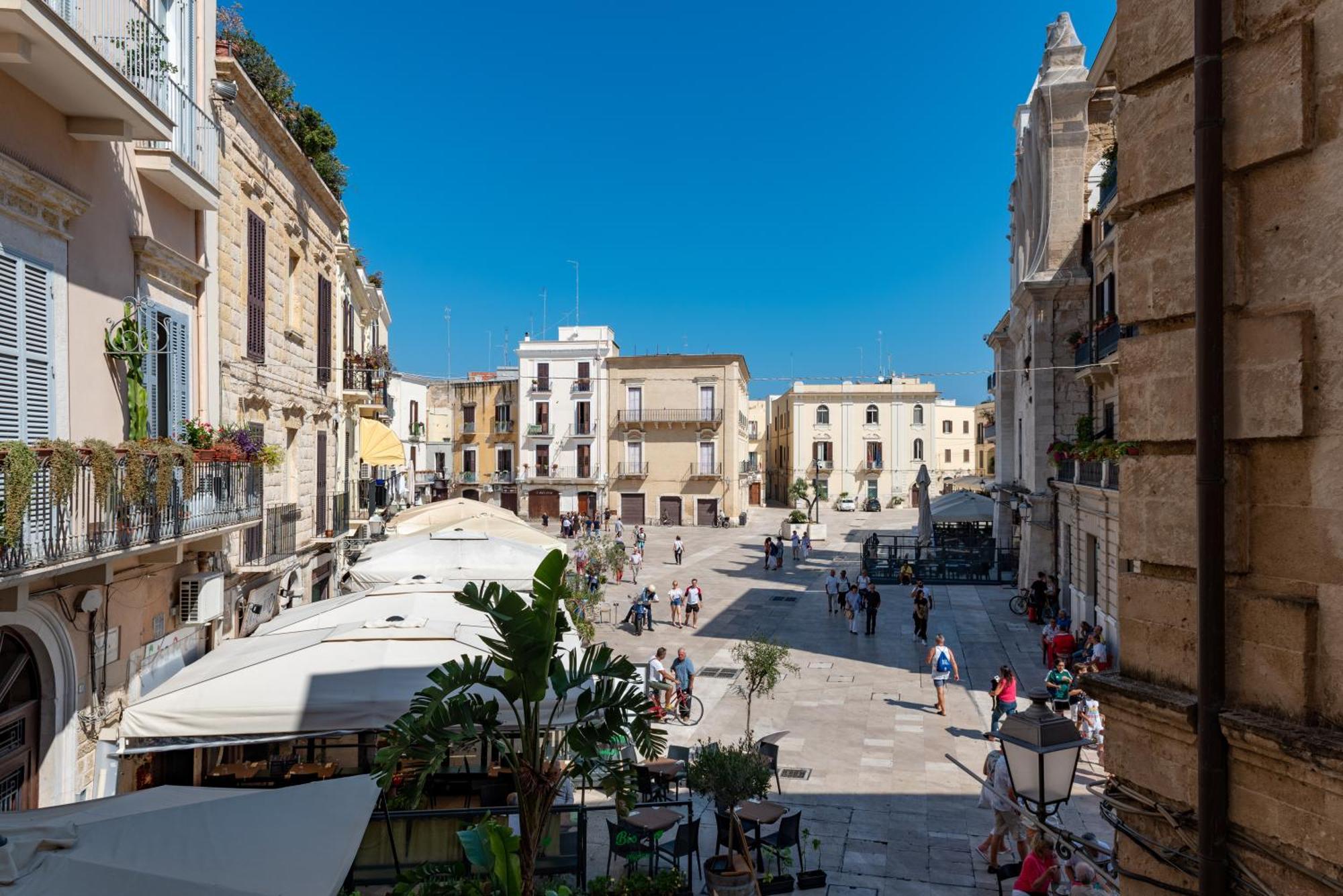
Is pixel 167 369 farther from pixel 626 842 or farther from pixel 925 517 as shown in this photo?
pixel 925 517

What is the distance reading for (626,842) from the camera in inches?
318

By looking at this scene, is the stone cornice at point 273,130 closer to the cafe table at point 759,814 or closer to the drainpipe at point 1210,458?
the cafe table at point 759,814

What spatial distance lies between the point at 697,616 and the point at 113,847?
63.1 feet

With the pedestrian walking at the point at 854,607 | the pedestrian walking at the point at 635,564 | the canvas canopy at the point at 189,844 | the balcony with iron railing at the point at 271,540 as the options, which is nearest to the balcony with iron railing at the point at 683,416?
the pedestrian walking at the point at 635,564

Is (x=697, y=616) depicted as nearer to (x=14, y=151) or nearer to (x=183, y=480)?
(x=183, y=480)

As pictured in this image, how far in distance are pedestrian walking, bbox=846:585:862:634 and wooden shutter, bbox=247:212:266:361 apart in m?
13.9

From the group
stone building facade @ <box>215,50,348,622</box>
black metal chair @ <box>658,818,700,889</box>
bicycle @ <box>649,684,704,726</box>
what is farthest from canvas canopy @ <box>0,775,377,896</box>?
bicycle @ <box>649,684,704,726</box>

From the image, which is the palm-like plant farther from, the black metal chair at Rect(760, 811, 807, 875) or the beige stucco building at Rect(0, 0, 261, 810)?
the beige stucco building at Rect(0, 0, 261, 810)

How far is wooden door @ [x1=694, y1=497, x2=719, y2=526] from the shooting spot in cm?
5291

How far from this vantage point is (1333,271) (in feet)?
10.9

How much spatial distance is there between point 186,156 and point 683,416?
42775mm

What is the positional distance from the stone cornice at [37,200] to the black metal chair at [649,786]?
7.82m

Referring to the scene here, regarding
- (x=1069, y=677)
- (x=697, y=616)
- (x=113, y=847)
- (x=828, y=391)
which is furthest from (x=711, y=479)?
(x=113, y=847)

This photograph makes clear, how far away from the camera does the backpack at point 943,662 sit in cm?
1407
